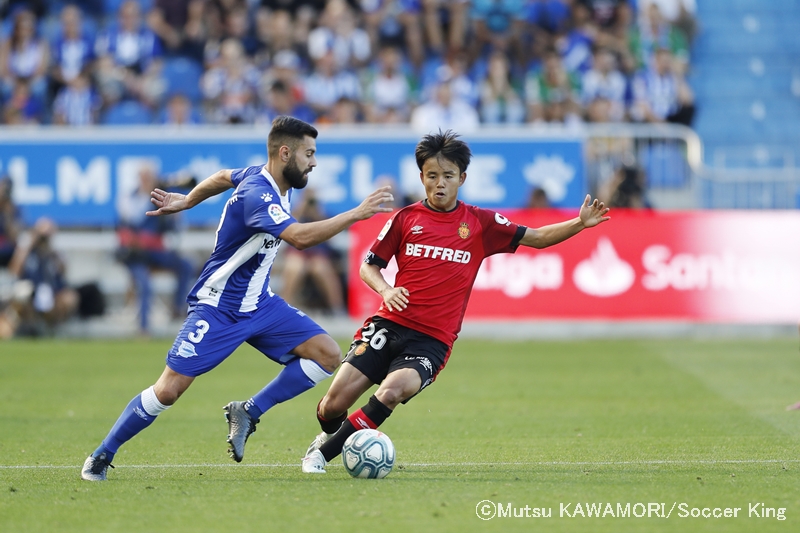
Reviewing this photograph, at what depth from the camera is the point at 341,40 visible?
21.4 metres

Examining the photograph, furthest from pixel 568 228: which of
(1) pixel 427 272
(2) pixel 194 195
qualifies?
(2) pixel 194 195

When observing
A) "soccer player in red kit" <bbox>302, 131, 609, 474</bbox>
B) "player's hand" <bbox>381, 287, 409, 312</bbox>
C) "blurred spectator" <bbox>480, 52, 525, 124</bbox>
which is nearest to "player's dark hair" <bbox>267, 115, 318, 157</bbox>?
"soccer player in red kit" <bbox>302, 131, 609, 474</bbox>

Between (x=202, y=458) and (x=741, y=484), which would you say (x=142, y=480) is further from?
(x=741, y=484)

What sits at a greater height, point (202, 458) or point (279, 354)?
point (279, 354)

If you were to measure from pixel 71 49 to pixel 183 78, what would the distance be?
2.26 m

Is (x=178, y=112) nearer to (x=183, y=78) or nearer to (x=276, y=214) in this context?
(x=183, y=78)

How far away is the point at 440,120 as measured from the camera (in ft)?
64.0

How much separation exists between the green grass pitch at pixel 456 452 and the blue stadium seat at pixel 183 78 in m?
7.60

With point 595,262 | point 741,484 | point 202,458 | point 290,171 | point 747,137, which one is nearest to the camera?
point 741,484

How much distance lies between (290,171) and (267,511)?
2.36 metres

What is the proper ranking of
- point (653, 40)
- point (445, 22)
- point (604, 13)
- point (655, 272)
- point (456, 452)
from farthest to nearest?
1. point (445, 22)
2. point (604, 13)
3. point (653, 40)
4. point (655, 272)
5. point (456, 452)

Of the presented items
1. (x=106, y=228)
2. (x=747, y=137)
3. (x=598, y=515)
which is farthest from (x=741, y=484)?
(x=747, y=137)

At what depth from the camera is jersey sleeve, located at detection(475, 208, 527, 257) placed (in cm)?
784

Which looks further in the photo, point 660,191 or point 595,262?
point 660,191
